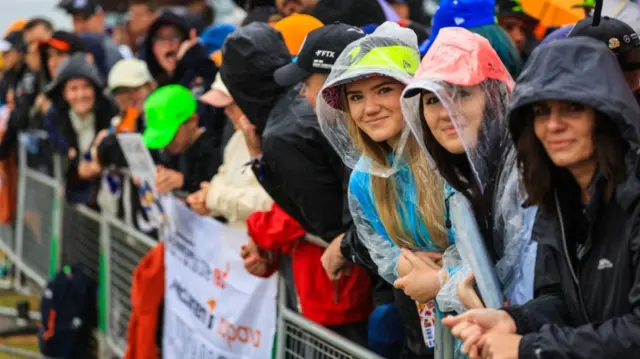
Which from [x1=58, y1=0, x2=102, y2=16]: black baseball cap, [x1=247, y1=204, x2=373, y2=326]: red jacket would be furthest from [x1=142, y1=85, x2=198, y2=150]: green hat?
[x1=58, y1=0, x2=102, y2=16]: black baseball cap

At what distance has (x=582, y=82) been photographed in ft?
8.94

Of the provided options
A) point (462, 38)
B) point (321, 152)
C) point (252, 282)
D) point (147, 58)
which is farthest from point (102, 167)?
point (462, 38)

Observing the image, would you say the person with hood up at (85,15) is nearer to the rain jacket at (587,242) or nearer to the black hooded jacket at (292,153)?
the black hooded jacket at (292,153)

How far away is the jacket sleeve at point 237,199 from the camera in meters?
5.21

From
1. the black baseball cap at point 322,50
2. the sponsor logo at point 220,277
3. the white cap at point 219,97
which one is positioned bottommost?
the sponsor logo at point 220,277

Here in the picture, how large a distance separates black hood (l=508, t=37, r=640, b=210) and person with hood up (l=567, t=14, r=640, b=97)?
664 mm

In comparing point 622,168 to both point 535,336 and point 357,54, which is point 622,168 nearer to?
point 535,336

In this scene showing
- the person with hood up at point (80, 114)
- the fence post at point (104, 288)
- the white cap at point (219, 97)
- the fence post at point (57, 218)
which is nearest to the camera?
the white cap at point (219, 97)

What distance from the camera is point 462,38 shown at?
3363mm

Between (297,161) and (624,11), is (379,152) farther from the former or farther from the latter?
(624,11)

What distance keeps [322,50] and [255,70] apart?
2.00ft

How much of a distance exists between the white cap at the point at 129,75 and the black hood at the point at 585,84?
5256 mm

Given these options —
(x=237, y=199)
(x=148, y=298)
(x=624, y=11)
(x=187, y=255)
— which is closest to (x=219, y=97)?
(x=237, y=199)

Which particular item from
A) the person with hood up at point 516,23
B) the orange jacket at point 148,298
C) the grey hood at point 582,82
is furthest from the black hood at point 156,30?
the grey hood at point 582,82
